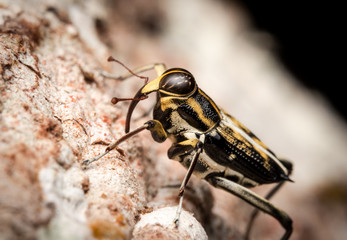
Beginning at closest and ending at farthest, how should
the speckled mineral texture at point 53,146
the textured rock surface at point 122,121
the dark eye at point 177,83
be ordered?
the speckled mineral texture at point 53,146
the textured rock surface at point 122,121
the dark eye at point 177,83

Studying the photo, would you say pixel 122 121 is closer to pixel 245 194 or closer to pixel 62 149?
pixel 62 149

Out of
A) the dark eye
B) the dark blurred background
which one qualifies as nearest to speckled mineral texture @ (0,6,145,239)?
the dark eye

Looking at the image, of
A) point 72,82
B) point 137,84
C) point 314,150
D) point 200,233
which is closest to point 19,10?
point 72,82

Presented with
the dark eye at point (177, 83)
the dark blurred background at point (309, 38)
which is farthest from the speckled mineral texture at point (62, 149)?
the dark blurred background at point (309, 38)

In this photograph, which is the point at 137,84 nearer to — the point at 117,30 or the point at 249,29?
the point at 117,30

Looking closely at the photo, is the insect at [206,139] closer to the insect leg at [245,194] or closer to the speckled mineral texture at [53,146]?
the insect leg at [245,194]

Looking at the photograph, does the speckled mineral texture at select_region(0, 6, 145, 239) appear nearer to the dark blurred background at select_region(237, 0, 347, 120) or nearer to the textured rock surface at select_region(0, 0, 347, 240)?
the textured rock surface at select_region(0, 0, 347, 240)

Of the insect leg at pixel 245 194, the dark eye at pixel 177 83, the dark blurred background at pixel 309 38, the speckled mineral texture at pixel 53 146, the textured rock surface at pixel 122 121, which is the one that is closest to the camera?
the speckled mineral texture at pixel 53 146
